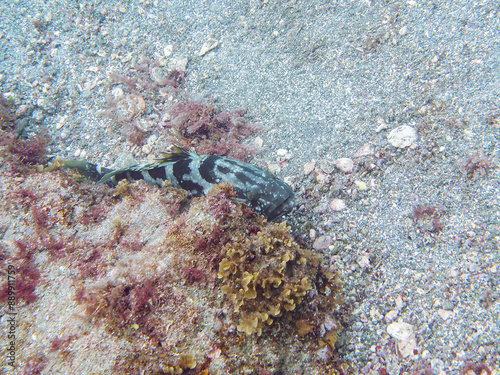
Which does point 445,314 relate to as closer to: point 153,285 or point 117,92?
point 153,285

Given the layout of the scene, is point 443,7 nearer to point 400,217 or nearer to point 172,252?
point 400,217

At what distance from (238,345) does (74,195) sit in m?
2.54

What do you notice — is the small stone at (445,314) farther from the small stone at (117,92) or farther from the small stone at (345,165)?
the small stone at (117,92)

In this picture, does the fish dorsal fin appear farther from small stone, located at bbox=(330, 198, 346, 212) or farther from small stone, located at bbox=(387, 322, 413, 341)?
small stone, located at bbox=(387, 322, 413, 341)

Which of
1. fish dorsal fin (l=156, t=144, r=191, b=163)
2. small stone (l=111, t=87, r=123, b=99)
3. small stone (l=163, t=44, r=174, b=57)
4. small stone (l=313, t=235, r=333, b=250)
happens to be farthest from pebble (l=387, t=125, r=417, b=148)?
small stone (l=111, t=87, r=123, b=99)

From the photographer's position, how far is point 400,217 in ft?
10.5

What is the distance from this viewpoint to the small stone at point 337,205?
3.52m

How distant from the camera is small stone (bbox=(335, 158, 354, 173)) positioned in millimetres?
3738

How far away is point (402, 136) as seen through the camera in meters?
3.68

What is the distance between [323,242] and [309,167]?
122 cm

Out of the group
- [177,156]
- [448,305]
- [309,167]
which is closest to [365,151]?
[309,167]

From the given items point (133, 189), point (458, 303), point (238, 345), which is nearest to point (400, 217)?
point (458, 303)

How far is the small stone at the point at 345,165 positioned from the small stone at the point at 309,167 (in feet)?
1.20

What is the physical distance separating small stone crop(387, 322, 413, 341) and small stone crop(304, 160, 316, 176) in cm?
218
